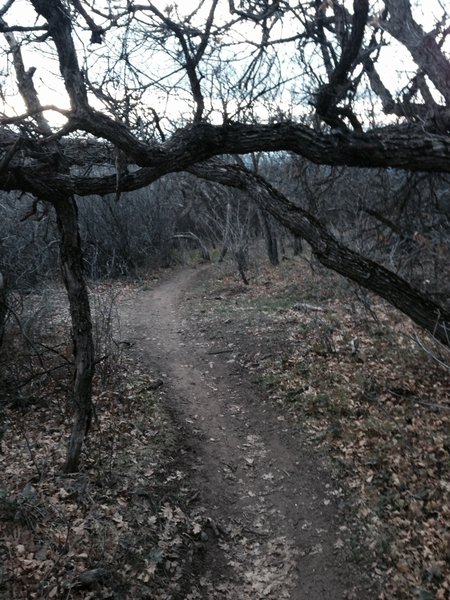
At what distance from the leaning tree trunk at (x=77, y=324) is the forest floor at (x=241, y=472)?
1.19ft

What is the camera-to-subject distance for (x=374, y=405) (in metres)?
7.62

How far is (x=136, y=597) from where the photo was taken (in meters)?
4.55

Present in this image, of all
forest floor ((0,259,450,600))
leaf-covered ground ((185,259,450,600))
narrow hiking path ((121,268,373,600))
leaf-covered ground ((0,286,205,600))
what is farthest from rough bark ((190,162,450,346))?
leaf-covered ground ((0,286,205,600))

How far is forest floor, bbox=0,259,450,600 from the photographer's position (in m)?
4.84

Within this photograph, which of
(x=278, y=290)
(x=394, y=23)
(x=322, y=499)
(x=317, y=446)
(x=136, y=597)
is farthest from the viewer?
(x=278, y=290)

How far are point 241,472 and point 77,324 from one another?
9.16 feet

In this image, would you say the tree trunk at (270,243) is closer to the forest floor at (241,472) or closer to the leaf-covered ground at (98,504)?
the forest floor at (241,472)

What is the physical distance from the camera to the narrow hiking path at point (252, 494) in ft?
16.3

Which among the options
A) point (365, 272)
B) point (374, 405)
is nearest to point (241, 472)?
point (374, 405)

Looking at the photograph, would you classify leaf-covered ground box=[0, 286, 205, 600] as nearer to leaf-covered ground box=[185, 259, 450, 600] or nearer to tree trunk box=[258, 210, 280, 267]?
leaf-covered ground box=[185, 259, 450, 600]

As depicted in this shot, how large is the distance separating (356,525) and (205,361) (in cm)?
529

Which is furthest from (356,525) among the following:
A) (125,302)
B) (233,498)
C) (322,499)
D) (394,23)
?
(125,302)

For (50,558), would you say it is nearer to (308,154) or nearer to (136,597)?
(136,597)

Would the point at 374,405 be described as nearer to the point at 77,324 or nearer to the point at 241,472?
the point at 241,472
